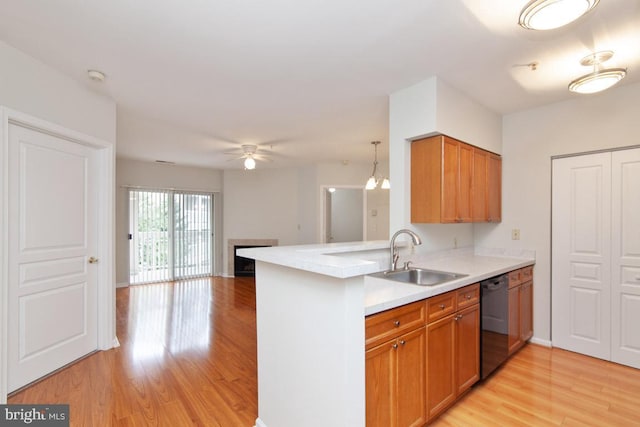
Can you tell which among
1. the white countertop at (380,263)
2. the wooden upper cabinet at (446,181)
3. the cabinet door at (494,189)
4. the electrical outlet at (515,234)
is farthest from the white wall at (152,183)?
the electrical outlet at (515,234)

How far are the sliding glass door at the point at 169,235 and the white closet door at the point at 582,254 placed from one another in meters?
6.38

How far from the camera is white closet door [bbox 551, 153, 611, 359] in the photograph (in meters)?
2.78

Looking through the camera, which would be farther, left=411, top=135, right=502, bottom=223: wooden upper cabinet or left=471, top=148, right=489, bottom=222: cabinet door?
left=471, top=148, right=489, bottom=222: cabinet door

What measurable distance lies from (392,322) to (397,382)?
1.08 feet

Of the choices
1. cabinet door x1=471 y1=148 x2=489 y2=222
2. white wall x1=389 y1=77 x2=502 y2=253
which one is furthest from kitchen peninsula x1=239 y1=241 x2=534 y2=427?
cabinet door x1=471 y1=148 x2=489 y2=222

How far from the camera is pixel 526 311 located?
9.96 feet

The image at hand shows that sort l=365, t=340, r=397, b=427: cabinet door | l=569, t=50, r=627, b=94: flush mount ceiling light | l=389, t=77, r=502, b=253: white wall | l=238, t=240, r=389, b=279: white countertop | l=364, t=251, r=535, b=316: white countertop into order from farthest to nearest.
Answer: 1. l=389, t=77, r=502, b=253: white wall
2. l=569, t=50, r=627, b=94: flush mount ceiling light
3. l=364, t=251, r=535, b=316: white countertop
4. l=365, t=340, r=397, b=427: cabinet door
5. l=238, t=240, r=389, b=279: white countertop

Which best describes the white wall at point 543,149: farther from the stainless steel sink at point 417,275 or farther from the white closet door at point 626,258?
the stainless steel sink at point 417,275

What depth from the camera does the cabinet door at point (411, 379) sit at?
5.29ft

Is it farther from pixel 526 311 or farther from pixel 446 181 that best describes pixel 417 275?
pixel 526 311

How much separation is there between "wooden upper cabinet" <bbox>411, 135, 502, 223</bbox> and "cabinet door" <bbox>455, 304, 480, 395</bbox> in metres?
0.80

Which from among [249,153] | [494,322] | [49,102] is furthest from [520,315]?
[49,102]

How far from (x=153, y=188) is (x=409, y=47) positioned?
582 centimetres

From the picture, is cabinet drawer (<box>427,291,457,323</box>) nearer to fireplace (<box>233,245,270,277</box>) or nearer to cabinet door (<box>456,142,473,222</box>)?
cabinet door (<box>456,142,473,222</box>)
